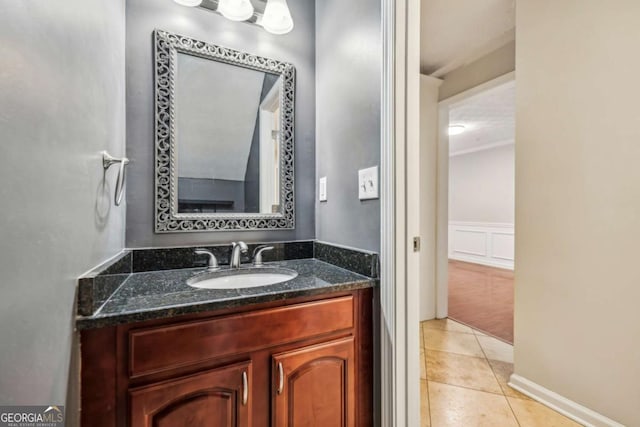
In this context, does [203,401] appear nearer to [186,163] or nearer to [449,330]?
[186,163]

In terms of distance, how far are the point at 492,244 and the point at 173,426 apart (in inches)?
234

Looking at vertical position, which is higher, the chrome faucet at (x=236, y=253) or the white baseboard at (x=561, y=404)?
the chrome faucet at (x=236, y=253)

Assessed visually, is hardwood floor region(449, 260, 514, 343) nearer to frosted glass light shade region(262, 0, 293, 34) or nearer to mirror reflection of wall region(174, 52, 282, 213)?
mirror reflection of wall region(174, 52, 282, 213)

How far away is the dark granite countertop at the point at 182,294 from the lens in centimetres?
71

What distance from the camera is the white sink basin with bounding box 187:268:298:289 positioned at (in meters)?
1.17

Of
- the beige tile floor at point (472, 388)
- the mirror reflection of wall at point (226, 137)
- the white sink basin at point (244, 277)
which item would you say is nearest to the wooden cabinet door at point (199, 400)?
the white sink basin at point (244, 277)

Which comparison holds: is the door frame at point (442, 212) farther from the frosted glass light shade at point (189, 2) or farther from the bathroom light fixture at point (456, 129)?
the frosted glass light shade at point (189, 2)

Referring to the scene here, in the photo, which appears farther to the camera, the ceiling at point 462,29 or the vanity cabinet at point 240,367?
the ceiling at point 462,29

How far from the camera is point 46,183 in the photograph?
0.53 m

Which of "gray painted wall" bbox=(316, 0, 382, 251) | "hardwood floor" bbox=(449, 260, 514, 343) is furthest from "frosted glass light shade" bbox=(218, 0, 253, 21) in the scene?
"hardwood floor" bbox=(449, 260, 514, 343)

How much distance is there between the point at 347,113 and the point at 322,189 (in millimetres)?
413

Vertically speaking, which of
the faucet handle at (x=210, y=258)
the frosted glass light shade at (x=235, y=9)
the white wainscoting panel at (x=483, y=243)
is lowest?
the white wainscoting panel at (x=483, y=243)

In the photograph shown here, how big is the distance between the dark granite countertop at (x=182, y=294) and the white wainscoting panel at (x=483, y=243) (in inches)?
201

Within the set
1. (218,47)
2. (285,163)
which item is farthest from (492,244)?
(218,47)
